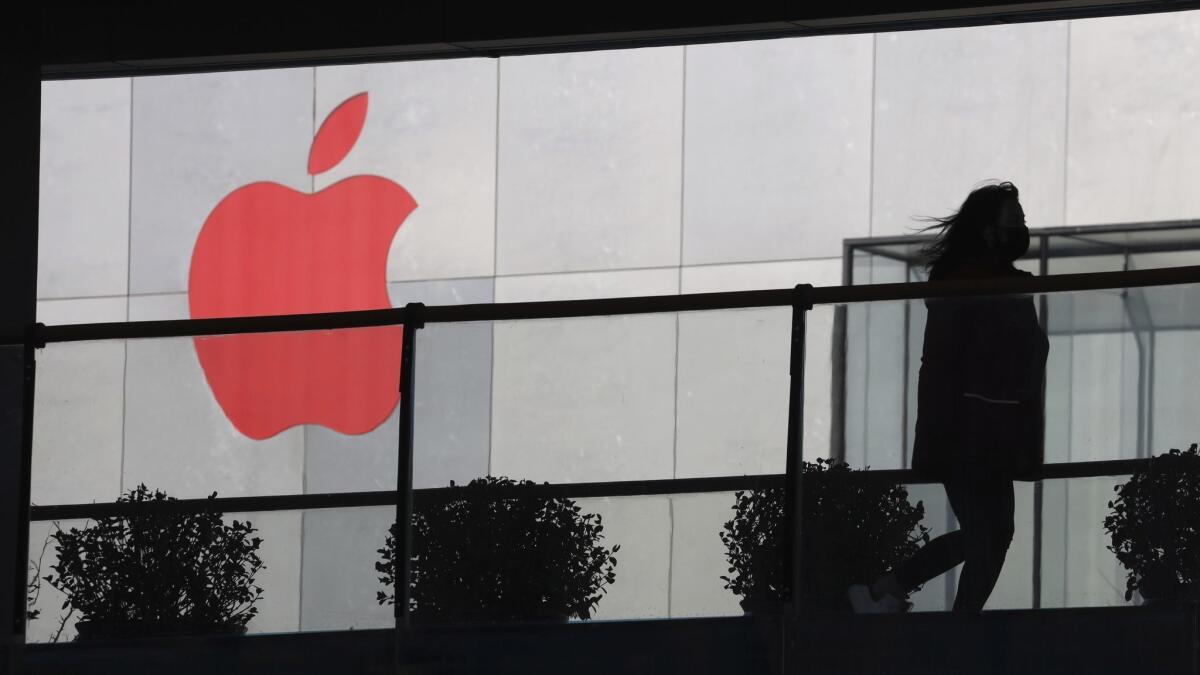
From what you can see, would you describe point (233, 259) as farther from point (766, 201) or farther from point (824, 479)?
point (824, 479)

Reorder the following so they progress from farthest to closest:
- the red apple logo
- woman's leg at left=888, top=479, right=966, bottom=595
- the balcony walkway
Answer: the red apple logo → woman's leg at left=888, top=479, right=966, bottom=595 → the balcony walkway

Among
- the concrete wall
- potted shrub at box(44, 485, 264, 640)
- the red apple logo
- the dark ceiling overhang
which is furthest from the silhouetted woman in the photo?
the red apple logo

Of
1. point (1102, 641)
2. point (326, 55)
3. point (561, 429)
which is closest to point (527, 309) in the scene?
point (561, 429)

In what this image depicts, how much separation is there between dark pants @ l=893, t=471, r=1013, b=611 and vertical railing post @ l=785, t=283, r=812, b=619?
0.39 m

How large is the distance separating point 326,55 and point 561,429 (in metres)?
4.35

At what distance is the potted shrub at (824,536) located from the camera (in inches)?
257

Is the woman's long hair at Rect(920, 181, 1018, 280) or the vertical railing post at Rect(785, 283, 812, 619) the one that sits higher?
the woman's long hair at Rect(920, 181, 1018, 280)

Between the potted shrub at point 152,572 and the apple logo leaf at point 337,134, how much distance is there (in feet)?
44.9

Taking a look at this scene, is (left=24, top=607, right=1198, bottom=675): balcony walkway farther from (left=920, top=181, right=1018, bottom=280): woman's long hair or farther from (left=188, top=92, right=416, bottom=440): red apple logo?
(left=188, top=92, right=416, bottom=440): red apple logo

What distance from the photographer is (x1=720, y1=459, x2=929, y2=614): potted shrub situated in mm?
6520

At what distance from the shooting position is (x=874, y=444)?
21.5 ft

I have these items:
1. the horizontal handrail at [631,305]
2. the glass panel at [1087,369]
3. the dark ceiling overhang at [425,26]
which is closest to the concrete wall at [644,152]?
the dark ceiling overhang at [425,26]

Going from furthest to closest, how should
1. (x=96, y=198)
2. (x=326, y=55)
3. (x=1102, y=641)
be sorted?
1. (x=96, y=198)
2. (x=326, y=55)
3. (x=1102, y=641)

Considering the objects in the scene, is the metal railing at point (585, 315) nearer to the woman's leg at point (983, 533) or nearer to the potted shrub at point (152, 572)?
the potted shrub at point (152, 572)
